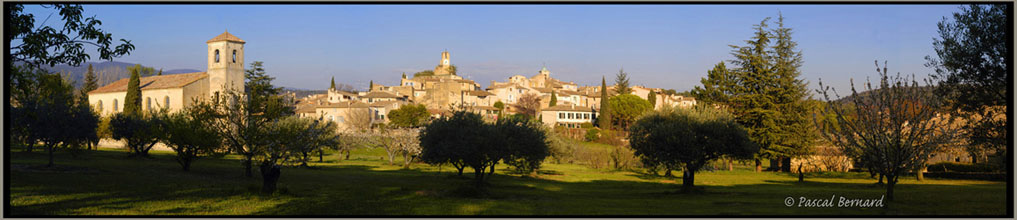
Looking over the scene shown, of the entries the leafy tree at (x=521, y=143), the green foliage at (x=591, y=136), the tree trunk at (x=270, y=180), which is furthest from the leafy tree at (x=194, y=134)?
the green foliage at (x=591, y=136)

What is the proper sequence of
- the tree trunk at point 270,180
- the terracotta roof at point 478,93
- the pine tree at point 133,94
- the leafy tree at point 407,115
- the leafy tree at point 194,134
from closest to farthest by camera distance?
the tree trunk at point 270,180 → the leafy tree at point 194,134 → the pine tree at point 133,94 → the leafy tree at point 407,115 → the terracotta roof at point 478,93

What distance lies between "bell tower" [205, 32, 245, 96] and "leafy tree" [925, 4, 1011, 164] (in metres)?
81.6

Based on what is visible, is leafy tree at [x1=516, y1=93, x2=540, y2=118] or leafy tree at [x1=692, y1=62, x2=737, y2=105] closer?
leafy tree at [x1=692, y1=62, x2=737, y2=105]

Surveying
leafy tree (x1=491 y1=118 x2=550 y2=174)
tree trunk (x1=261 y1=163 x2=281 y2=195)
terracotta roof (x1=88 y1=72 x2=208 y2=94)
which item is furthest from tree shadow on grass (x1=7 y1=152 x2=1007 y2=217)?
terracotta roof (x1=88 y1=72 x2=208 y2=94)

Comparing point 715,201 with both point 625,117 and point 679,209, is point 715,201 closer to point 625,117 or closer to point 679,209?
point 679,209

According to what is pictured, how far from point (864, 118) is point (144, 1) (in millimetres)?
20690

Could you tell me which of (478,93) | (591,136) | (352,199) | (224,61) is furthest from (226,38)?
(478,93)

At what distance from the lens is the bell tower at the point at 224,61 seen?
8612cm

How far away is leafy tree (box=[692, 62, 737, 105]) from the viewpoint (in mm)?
63219

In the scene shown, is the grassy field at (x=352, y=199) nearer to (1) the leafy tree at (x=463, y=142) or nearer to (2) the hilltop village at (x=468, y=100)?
(1) the leafy tree at (x=463, y=142)

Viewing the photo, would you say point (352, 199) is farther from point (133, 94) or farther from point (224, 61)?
point (133, 94)

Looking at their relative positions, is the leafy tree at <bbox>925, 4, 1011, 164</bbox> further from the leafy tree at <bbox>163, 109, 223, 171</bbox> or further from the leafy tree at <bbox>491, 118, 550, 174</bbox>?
the leafy tree at <bbox>163, 109, 223, 171</bbox>

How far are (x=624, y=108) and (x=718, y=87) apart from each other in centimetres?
4719

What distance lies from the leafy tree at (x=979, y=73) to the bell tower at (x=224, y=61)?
81.6 metres
